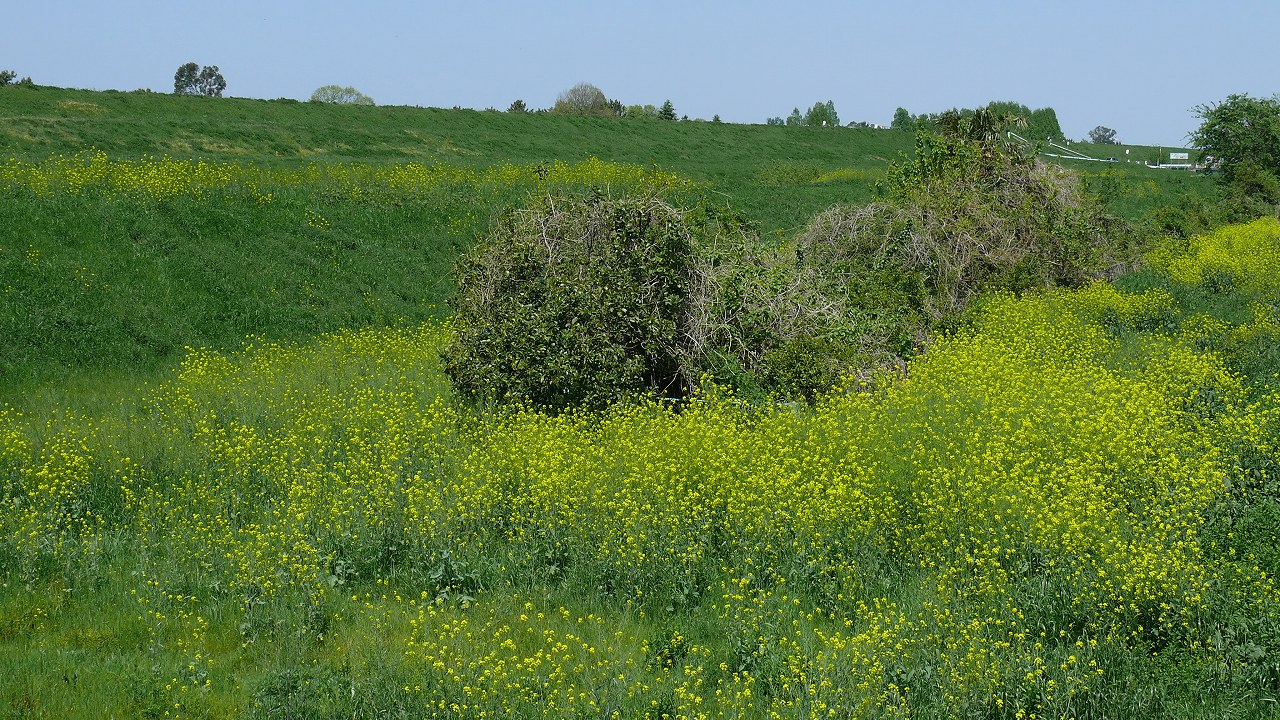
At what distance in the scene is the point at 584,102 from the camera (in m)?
81.8

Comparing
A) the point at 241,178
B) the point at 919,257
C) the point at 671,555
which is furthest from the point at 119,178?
the point at 671,555

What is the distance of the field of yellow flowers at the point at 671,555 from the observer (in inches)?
237

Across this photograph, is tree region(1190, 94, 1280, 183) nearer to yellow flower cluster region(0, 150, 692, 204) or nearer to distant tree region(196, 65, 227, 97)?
yellow flower cluster region(0, 150, 692, 204)

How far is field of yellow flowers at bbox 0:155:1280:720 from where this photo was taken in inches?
237

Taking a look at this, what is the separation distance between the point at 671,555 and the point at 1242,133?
40.3 m

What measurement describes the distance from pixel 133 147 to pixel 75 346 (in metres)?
19.2

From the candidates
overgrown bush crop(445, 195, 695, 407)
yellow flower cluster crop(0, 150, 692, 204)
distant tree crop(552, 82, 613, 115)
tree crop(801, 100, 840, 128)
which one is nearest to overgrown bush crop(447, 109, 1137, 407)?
overgrown bush crop(445, 195, 695, 407)

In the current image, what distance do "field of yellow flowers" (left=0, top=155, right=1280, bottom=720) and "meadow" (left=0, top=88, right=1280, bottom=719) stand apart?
3cm

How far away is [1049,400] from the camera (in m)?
10.2

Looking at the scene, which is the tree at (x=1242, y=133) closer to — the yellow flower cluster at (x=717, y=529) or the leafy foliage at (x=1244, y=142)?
the leafy foliage at (x=1244, y=142)

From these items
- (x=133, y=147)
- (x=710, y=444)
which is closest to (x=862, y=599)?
(x=710, y=444)

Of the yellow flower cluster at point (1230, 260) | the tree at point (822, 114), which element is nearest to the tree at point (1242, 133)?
the yellow flower cluster at point (1230, 260)

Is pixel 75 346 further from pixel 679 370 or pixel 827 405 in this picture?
pixel 827 405

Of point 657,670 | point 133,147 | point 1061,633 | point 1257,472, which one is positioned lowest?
point 657,670
